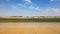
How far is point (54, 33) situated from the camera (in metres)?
1.52

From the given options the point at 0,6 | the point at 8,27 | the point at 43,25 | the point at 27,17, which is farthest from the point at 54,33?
the point at 0,6

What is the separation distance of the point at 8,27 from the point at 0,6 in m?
0.39

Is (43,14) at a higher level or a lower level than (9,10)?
lower

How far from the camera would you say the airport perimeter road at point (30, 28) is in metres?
1.58

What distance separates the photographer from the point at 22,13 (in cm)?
180

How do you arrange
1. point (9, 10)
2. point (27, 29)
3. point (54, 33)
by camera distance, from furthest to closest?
1. point (9, 10)
2. point (27, 29)
3. point (54, 33)

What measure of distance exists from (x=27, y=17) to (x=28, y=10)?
0.13 metres

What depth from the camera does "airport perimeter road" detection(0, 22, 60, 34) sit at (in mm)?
1580

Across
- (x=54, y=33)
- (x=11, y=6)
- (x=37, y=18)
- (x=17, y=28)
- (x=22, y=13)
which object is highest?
(x=11, y=6)

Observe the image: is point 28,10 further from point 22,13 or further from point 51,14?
A: point 51,14

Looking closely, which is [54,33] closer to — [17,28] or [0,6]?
[17,28]

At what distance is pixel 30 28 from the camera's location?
5.62ft

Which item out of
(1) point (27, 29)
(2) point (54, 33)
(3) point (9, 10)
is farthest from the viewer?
(3) point (9, 10)

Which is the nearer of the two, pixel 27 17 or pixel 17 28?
pixel 17 28
